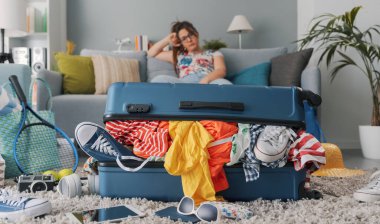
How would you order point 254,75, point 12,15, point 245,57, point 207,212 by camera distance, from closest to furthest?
point 207,212 → point 254,75 → point 12,15 → point 245,57

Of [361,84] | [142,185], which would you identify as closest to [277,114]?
[142,185]

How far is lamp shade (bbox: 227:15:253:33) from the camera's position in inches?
154

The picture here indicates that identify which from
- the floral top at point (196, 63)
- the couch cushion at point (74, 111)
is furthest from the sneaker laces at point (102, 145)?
the floral top at point (196, 63)

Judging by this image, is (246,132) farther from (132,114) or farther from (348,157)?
(348,157)

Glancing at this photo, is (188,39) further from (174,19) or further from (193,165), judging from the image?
(193,165)

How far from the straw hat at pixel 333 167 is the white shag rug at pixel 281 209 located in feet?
1.45

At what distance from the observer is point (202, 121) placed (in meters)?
1.24

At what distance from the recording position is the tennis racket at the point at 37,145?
171 cm

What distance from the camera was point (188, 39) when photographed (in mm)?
3010

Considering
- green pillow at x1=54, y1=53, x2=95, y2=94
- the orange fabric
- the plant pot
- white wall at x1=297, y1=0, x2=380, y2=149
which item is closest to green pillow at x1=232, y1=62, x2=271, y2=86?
white wall at x1=297, y1=0, x2=380, y2=149

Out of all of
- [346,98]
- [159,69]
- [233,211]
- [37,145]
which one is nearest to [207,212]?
[233,211]

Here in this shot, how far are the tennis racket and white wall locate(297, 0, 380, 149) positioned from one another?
224 cm

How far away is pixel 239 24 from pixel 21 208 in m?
3.25

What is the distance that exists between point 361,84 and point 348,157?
81 centimetres
